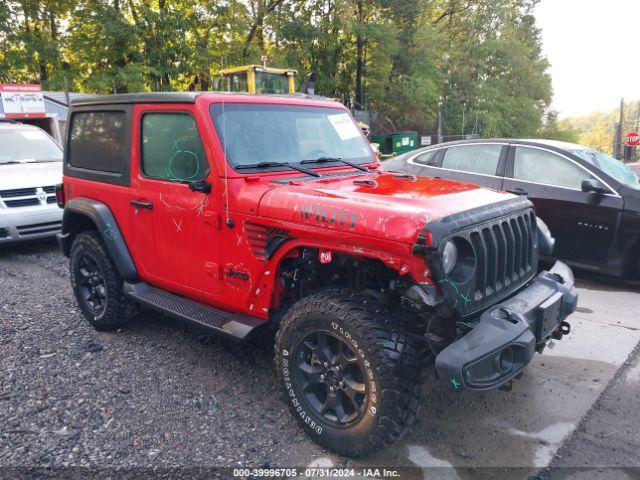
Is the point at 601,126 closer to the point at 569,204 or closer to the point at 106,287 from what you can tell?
the point at 569,204

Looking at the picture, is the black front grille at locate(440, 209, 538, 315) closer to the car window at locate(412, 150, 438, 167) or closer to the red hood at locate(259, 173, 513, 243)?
the red hood at locate(259, 173, 513, 243)

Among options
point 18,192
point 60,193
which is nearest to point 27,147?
point 18,192

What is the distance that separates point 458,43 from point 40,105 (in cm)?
2774

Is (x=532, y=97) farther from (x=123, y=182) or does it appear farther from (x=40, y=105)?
(x=123, y=182)

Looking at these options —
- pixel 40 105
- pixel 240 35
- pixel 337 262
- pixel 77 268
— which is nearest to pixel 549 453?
pixel 337 262

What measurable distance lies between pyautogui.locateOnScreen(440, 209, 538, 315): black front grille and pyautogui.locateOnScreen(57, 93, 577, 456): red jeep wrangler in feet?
0.04

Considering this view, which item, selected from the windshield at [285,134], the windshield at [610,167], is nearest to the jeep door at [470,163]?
the windshield at [610,167]

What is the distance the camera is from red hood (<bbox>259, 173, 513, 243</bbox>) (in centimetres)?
250

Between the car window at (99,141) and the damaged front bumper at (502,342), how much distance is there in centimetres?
288

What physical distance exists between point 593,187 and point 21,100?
12922 millimetres

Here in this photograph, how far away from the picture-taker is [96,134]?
4289 mm

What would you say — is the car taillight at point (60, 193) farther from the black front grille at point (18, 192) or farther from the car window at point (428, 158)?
the car window at point (428, 158)

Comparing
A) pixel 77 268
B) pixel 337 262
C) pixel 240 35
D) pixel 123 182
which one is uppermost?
pixel 240 35

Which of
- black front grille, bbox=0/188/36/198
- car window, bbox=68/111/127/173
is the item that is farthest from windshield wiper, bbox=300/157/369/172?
black front grille, bbox=0/188/36/198
